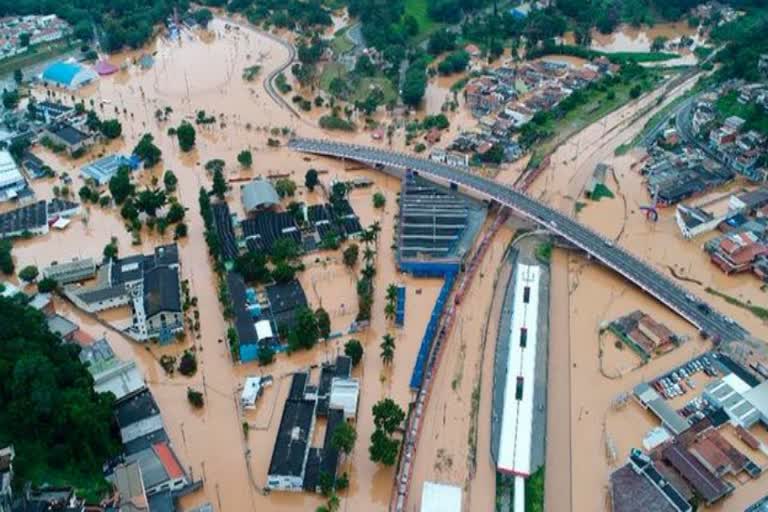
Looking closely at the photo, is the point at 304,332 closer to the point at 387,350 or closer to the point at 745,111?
the point at 387,350

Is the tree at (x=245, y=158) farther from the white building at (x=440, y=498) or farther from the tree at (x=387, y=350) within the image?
the white building at (x=440, y=498)

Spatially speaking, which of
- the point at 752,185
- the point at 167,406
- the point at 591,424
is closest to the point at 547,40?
the point at 752,185

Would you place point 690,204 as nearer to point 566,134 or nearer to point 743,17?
point 566,134

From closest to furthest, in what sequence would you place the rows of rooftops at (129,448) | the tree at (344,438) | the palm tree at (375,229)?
the rows of rooftops at (129,448)
the tree at (344,438)
the palm tree at (375,229)

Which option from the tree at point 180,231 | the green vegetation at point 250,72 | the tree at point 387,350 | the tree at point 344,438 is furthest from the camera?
the green vegetation at point 250,72

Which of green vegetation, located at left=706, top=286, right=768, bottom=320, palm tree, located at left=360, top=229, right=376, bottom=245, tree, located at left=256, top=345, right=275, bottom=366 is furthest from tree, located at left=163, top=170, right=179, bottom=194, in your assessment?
green vegetation, located at left=706, top=286, right=768, bottom=320

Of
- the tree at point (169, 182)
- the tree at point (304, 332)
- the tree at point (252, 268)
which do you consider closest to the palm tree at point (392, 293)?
the tree at point (304, 332)
